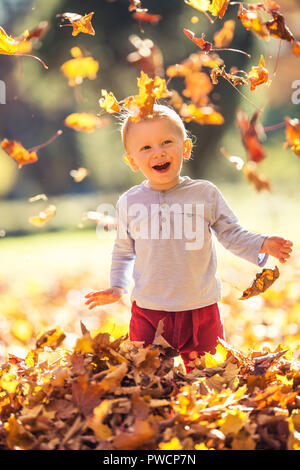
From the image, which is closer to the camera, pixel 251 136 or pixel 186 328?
pixel 251 136

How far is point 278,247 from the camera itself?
6.77ft

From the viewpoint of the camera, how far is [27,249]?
938 cm

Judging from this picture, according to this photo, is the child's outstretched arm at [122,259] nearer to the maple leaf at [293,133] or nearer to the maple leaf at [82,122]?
the maple leaf at [82,122]

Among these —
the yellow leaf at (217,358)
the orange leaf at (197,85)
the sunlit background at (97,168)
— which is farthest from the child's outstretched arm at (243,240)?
the orange leaf at (197,85)

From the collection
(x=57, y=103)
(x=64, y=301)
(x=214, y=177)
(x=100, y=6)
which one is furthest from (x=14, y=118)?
(x=64, y=301)

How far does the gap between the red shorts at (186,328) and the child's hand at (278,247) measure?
0.38 metres

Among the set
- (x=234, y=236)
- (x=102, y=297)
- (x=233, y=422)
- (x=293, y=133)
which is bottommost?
(x=102, y=297)

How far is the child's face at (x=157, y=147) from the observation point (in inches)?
84.7

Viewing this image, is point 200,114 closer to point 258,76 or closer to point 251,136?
point 251,136

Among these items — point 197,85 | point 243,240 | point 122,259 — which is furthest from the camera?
point 197,85

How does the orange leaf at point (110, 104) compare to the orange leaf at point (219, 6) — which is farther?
the orange leaf at point (110, 104)

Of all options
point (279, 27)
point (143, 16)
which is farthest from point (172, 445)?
point (143, 16)

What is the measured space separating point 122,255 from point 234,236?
0.53 m

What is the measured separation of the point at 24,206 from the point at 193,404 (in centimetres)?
1138
